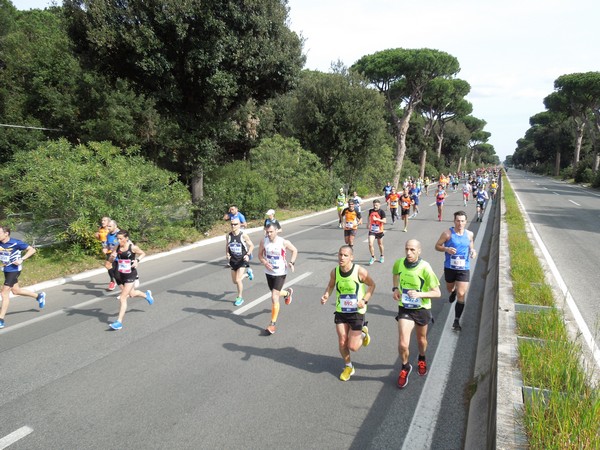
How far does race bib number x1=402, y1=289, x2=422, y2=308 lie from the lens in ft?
15.1

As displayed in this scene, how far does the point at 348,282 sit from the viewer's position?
4660 mm

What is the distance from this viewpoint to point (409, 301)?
464cm

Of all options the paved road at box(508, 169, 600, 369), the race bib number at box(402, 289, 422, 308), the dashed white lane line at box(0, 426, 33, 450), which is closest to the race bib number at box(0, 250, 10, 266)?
the dashed white lane line at box(0, 426, 33, 450)

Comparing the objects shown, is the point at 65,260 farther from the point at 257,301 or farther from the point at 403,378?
the point at 403,378

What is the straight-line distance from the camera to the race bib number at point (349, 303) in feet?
15.2

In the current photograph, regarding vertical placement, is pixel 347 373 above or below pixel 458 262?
below

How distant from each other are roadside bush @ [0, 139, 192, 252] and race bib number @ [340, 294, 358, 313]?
8215mm

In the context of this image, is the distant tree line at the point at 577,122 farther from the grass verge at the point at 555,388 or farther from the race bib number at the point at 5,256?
the race bib number at the point at 5,256

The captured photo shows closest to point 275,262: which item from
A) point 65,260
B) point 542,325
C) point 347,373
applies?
point 347,373

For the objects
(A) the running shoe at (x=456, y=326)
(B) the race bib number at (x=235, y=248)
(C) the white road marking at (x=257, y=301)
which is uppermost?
(B) the race bib number at (x=235, y=248)

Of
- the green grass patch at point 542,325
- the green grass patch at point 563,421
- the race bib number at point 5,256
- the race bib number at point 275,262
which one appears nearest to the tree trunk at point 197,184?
the race bib number at point 5,256

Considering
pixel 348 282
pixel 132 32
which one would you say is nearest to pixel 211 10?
pixel 132 32

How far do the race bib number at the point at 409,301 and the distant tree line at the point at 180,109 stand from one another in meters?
8.76

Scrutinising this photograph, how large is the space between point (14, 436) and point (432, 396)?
413cm
